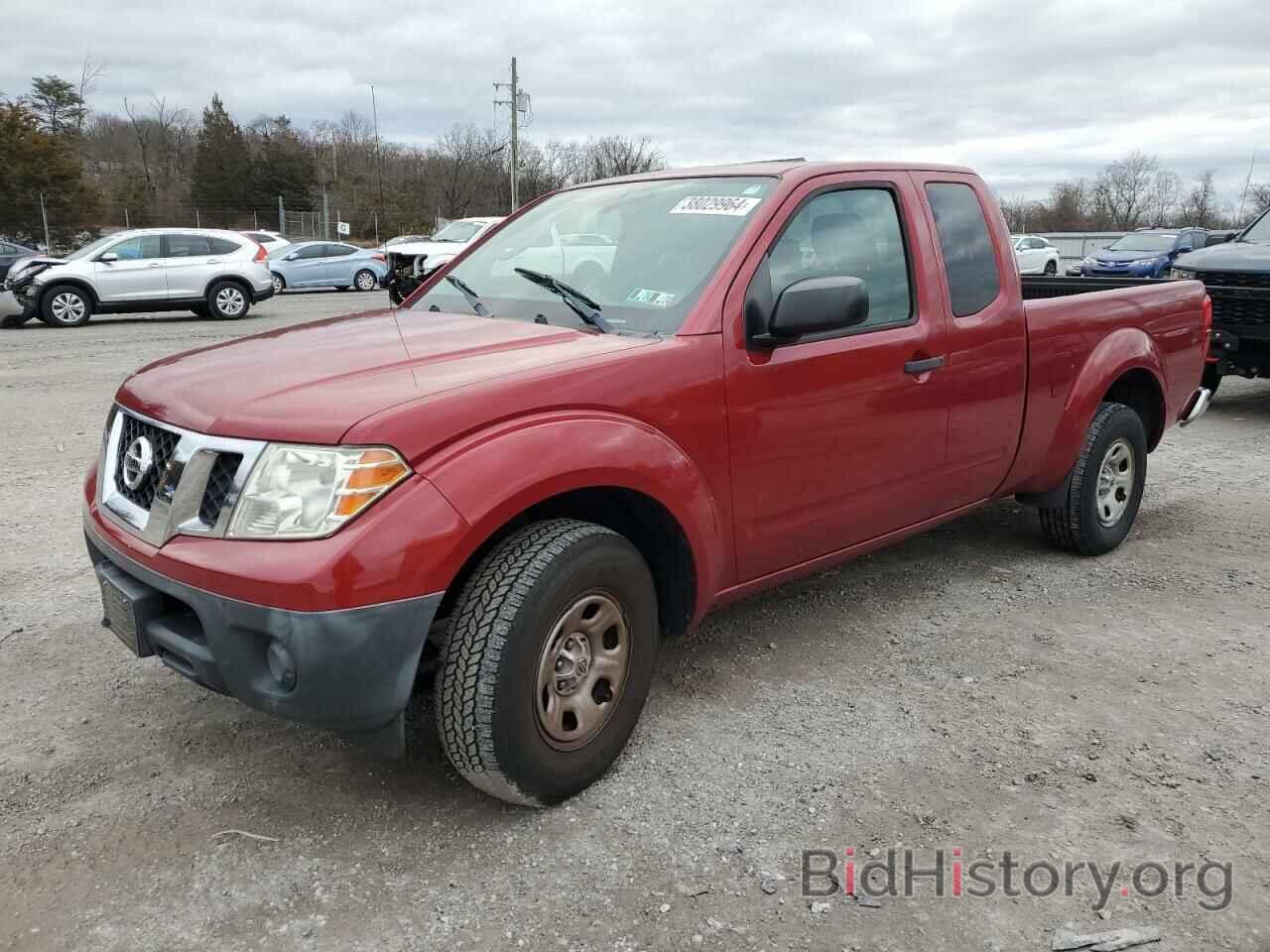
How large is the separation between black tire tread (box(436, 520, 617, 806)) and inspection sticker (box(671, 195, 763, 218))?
55.2 inches

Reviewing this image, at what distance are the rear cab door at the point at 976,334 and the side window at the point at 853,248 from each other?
21 centimetres

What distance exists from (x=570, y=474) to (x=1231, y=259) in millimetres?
8136

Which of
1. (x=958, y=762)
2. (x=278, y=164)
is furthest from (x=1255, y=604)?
(x=278, y=164)

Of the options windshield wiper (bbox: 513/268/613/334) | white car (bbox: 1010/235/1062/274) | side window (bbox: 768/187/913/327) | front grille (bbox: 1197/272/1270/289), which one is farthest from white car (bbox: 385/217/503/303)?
white car (bbox: 1010/235/1062/274)

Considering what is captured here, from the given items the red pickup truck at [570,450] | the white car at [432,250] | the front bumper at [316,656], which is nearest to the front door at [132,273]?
the white car at [432,250]

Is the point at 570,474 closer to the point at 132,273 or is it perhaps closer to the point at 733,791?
the point at 733,791

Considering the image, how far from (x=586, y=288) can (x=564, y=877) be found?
1899 millimetres

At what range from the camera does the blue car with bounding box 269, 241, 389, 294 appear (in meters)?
25.1

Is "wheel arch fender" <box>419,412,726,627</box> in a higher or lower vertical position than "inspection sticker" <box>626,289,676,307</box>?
lower

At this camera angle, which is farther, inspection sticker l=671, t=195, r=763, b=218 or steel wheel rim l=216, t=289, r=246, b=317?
steel wheel rim l=216, t=289, r=246, b=317

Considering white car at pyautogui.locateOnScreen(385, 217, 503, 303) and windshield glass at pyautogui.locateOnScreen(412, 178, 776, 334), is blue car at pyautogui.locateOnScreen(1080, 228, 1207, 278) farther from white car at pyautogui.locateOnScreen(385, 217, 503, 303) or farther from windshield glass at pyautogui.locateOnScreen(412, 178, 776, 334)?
windshield glass at pyautogui.locateOnScreen(412, 178, 776, 334)

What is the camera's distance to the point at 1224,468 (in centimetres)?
703

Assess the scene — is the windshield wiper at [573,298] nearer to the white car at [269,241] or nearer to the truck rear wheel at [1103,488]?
the truck rear wheel at [1103,488]

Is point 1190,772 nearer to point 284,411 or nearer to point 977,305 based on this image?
point 977,305
